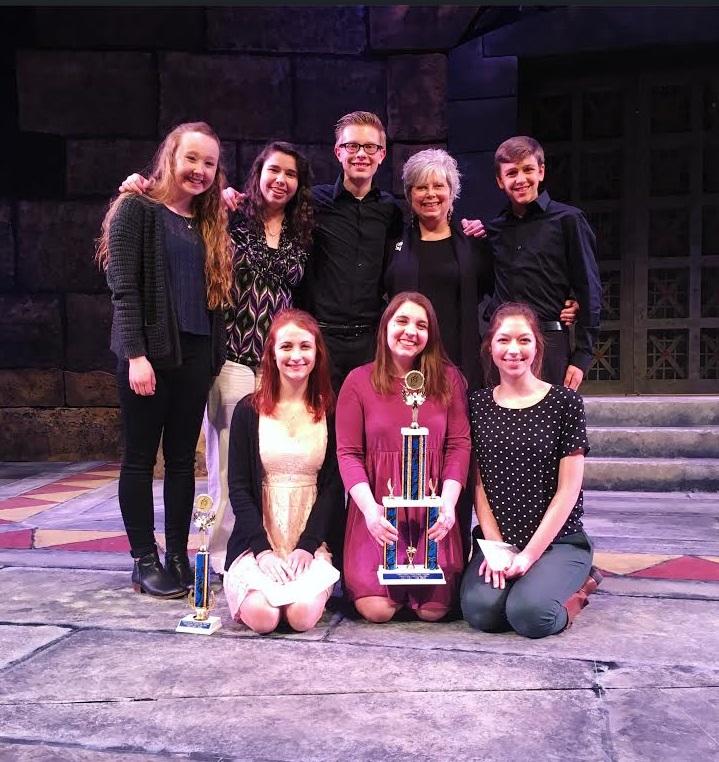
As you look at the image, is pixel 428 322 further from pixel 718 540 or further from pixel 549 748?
pixel 718 540

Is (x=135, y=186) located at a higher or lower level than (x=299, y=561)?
higher

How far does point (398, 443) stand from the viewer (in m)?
2.74

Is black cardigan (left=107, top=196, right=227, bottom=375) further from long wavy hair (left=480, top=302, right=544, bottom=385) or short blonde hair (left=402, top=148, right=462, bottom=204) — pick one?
long wavy hair (left=480, top=302, right=544, bottom=385)

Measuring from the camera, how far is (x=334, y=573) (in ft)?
8.66

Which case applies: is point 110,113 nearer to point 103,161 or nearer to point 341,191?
point 103,161

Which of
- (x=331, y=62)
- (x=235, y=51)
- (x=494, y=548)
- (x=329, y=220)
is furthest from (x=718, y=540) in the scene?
(x=235, y=51)

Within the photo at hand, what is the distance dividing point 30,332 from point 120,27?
2329 mm

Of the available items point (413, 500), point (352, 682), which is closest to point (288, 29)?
point (413, 500)

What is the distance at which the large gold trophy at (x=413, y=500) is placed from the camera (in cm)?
249

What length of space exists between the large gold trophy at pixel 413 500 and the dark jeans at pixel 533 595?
0.47 feet

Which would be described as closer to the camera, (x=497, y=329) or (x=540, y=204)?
(x=497, y=329)

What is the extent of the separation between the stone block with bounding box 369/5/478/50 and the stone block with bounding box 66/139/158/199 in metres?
1.82

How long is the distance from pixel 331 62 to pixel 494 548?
4.51 metres

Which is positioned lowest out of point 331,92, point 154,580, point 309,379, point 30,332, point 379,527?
point 154,580
